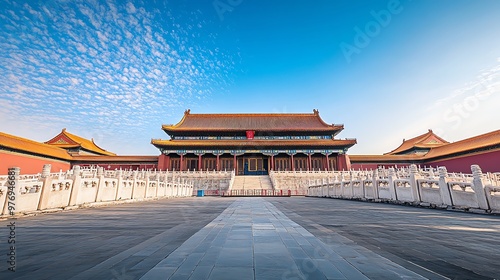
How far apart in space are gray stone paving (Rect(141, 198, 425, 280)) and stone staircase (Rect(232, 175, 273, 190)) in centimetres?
2072

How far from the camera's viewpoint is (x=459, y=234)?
3689mm

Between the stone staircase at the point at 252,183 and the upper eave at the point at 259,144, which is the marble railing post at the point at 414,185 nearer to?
the stone staircase at the point at 252,183

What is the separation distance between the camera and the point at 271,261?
2.21 m

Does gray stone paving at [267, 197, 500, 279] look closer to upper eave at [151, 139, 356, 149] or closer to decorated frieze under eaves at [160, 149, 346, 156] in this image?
upper eave at [151, 139, 356, 149]

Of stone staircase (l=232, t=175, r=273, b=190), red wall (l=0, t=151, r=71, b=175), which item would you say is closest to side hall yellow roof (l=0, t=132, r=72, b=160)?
red wall (l=0, t=151, r=71, b=175)

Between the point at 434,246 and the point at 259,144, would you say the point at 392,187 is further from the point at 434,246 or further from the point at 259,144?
the point at 259,144

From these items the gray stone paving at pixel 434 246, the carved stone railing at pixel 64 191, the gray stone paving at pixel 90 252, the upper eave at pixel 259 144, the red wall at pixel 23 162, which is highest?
the upper eave at pixel 259 144

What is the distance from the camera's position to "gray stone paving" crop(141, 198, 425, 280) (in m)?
1.89

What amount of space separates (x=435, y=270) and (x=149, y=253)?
2.73 m

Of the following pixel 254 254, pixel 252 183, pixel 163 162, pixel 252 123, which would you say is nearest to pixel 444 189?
pixel 254 254

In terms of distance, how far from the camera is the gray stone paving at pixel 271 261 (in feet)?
6.19

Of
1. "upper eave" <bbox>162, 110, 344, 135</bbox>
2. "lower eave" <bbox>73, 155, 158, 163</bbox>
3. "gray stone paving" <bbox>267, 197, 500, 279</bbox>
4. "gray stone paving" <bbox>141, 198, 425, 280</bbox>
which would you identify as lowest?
"gray stone paving" <bbox>267, 197, 500, 279</bbox>

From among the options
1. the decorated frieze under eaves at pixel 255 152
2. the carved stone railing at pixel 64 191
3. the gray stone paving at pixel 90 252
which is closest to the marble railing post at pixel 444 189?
the gray stone paving at pixel 90 252

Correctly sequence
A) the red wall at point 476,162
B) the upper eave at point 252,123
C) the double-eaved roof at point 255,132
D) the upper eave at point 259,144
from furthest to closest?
the upper eave at point 252,123
the double-eaved roof at point 255,132
the upper eave at point 259,144
the red wall at point 476,162
